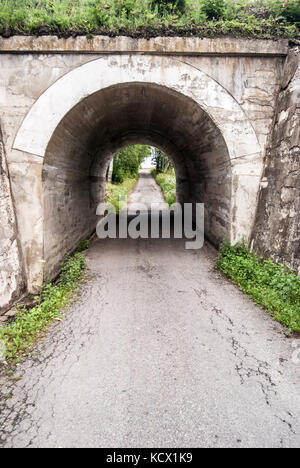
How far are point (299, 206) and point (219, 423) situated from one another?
3334 mm

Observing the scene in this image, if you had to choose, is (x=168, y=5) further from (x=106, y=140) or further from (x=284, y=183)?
(x=284, y=183)

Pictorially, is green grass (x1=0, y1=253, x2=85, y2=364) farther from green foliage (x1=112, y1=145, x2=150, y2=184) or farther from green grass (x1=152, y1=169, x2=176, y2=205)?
green foliage (x1=112, y1=145, x2=150, y2=184)

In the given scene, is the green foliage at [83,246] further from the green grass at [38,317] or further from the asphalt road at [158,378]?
the asphalt road at [158,378]

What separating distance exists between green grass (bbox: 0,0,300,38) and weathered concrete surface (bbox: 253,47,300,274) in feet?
3.09

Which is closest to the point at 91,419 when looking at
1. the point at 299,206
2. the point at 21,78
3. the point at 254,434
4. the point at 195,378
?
the point at 195,378

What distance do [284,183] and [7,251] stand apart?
4.80 metres

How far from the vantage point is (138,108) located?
19.6 feet

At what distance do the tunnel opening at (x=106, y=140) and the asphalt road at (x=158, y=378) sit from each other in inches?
71.4

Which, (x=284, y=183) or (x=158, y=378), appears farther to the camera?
(x=284, y=183)

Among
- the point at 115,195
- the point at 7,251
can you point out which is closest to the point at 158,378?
the point at 7,251

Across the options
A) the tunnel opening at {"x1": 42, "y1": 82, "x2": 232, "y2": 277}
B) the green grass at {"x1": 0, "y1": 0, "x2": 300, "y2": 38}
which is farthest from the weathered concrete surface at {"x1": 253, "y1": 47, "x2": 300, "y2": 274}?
the green grass at {"x1": 0, "y1": 0, "x2": 300, "y2": 38}

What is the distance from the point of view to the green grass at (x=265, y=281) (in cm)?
335

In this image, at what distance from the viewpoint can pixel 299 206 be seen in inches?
151

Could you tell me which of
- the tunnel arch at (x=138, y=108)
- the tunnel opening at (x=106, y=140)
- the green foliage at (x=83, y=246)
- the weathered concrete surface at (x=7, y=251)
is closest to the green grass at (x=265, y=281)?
the tunnel arch at (x=138, y=108)
